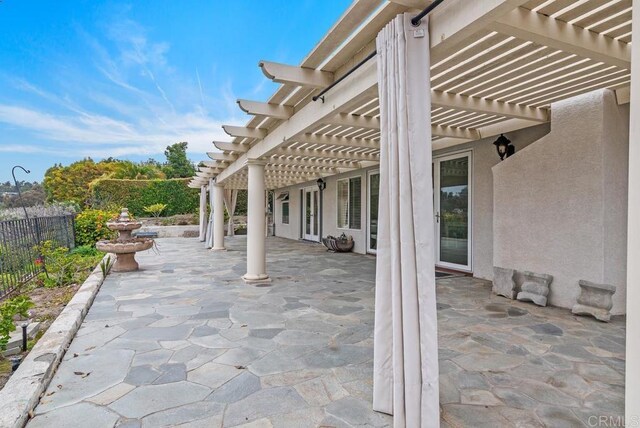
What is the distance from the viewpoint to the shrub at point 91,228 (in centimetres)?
1086

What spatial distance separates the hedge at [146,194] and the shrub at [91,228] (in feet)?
23.0

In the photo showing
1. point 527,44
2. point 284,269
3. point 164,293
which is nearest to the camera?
point 527,44

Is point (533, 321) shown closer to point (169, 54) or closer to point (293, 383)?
point (293, 383)

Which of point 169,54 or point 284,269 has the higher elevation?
point 169,54

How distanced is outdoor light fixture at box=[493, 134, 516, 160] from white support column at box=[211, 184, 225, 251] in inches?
312

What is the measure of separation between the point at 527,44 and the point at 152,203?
18.7 m

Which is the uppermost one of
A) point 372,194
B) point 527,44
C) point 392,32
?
point 527,44

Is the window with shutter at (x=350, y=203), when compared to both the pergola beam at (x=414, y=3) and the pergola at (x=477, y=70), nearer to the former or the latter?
the pergola at (x=477, y=70)

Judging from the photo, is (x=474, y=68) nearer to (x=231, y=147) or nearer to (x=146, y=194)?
(x=231, y=147)

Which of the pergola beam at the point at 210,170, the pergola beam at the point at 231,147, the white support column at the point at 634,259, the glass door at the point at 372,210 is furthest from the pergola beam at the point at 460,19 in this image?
the pergola beam at the point at 210,170

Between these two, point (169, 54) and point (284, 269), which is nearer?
point (284, 269)

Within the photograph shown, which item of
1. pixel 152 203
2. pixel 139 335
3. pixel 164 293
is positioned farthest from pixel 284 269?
pixel 152 203

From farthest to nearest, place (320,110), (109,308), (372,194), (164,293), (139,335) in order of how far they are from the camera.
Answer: (372,194) < (164,293) < (109,308) < (320,110) < (139,335)

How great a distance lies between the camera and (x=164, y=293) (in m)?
Answer: 5.38
